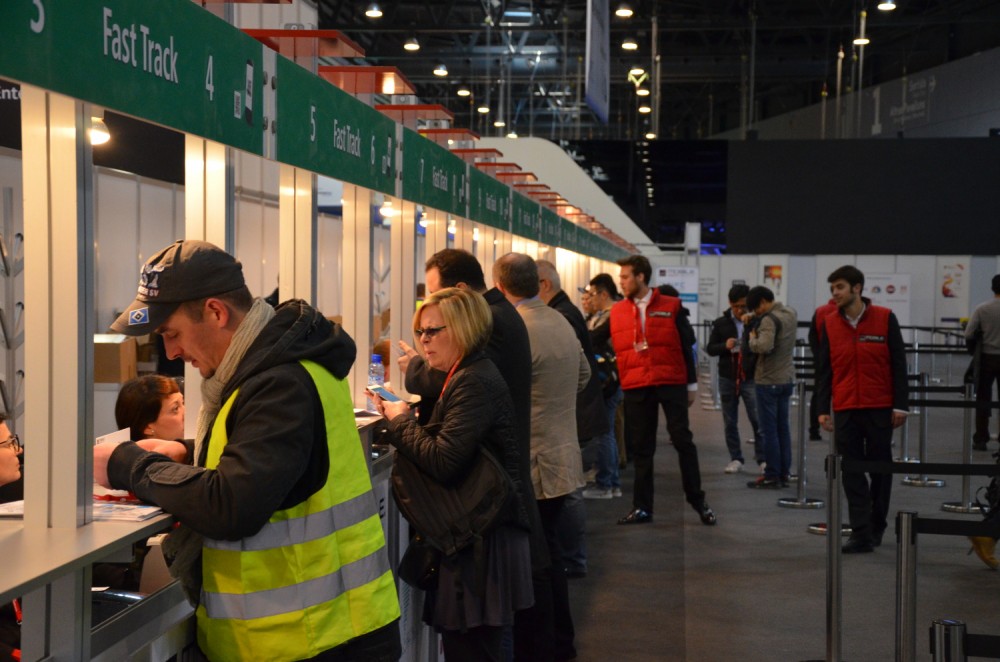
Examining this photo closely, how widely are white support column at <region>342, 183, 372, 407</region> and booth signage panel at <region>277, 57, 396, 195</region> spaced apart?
13cm

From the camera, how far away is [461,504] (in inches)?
119

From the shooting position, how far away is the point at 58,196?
1.97 m

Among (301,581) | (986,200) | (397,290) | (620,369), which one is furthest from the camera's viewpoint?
(986,200)

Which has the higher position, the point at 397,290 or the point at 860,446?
the point at 397,290

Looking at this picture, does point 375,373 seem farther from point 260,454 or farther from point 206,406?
point 260,454

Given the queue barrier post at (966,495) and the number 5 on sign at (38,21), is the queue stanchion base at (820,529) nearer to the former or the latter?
the queue barrier post at (966,495)

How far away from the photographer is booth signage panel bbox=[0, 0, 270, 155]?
1.72 metres

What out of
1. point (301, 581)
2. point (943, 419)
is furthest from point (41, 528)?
point (943, 419)

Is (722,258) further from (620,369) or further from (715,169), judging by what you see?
(620,369)

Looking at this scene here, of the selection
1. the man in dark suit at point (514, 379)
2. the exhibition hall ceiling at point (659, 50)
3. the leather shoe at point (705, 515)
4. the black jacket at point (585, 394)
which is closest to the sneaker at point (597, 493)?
the leather shoe at point (705, 515)

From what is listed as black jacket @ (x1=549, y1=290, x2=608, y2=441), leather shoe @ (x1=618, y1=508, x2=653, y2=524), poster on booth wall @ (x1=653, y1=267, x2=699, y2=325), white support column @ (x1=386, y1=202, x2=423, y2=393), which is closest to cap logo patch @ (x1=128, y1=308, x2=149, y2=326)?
white support column @ (x1=386, y1=202, x2=423, y2=393)

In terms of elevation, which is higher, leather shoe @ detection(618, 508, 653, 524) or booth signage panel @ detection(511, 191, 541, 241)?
booth signage panel @ detection(511, 191, 541, 241)

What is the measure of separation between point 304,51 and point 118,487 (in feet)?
5.32

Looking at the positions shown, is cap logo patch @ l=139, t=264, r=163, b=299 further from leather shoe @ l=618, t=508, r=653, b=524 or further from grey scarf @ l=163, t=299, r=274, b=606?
leather shoe @ l=618, t=508, r=653, b=524
